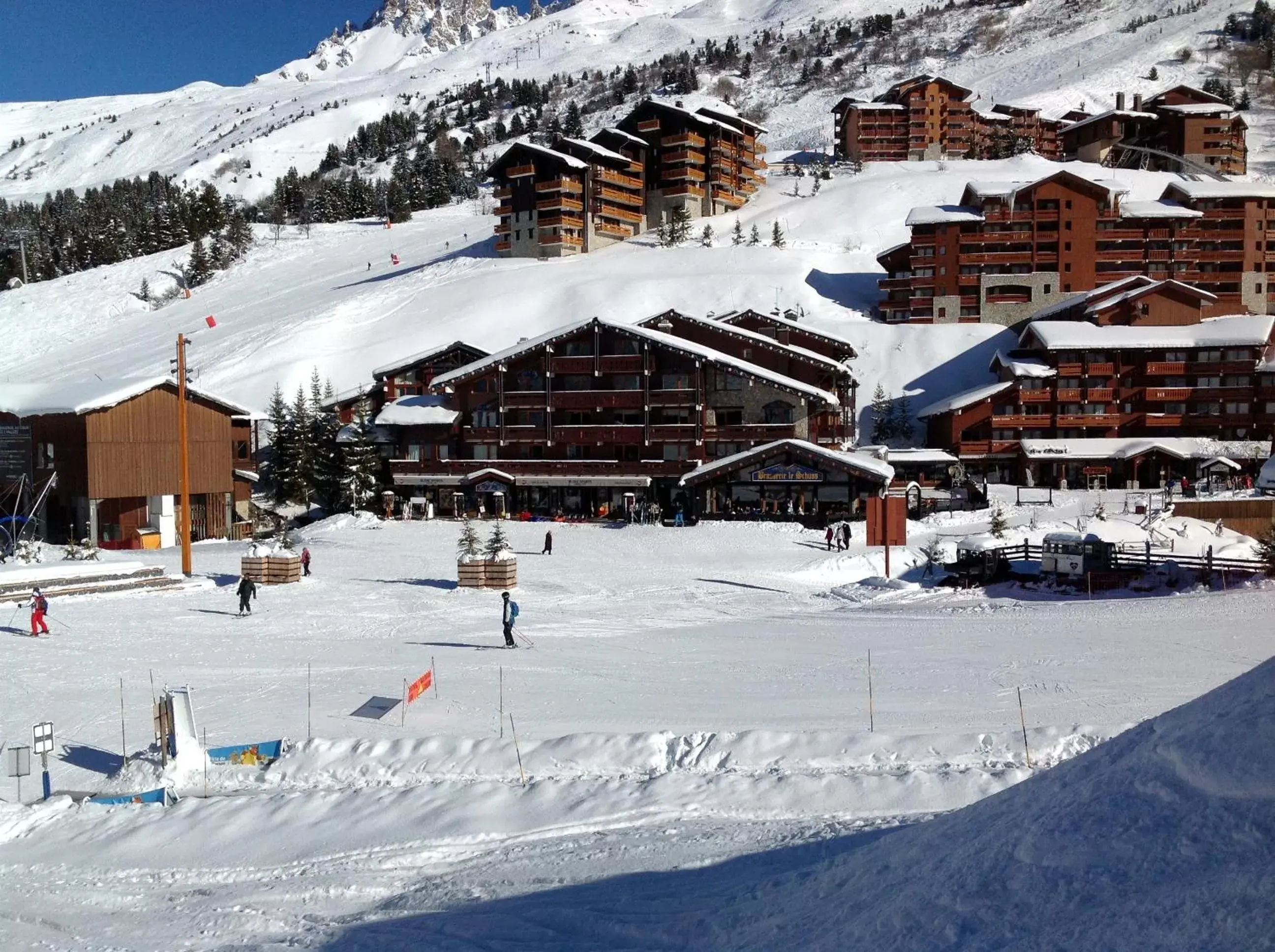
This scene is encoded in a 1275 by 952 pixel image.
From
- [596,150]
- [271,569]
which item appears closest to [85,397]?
[271,569]

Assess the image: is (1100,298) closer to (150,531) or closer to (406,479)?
(406,479)

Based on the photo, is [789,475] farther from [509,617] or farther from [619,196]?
[619,196]

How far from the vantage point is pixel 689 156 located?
99.0 metres

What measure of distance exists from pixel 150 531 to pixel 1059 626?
116 ft

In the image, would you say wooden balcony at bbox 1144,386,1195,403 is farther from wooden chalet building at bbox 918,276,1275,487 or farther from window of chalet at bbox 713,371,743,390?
window of chalet at bbox 713,371,743,390

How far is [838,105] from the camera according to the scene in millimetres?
120062

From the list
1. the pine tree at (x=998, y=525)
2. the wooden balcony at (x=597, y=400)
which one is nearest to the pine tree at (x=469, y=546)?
the pine tree at (x=998, y=525)

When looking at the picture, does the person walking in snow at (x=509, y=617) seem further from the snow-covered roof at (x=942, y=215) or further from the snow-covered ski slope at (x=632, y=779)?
the snow-covered roof at (x=942, y=215)

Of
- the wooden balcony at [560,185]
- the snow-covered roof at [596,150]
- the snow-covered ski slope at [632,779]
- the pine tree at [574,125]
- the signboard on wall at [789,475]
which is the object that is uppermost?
the pine tree at [574,125]

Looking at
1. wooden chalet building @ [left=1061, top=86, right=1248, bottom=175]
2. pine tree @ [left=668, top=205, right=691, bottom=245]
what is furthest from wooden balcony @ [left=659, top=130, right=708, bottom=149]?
wooden chalet building @ [left=1061, top=86, right=1248, bottom=175]

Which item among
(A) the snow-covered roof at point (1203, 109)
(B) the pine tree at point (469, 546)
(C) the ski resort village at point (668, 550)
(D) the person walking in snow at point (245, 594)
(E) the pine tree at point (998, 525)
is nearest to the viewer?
(C) the ski resort village at point (668, 550)

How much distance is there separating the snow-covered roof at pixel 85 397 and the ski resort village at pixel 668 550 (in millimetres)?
293

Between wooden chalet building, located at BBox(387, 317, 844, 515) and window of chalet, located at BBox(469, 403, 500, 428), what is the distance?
49mm

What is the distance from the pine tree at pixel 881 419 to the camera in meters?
62.4
